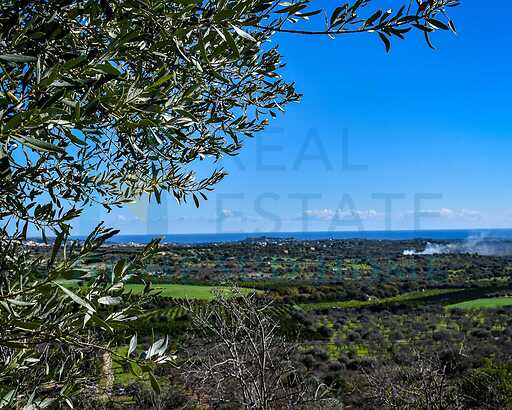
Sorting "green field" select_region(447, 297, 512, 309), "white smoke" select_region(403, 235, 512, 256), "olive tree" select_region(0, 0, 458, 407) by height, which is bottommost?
"green field" select_region(447, 297, 512, 309)

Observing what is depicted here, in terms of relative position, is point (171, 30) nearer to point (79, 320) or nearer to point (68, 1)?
point (68, 1)

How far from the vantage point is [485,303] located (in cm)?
4241

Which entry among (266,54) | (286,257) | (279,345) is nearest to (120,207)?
(266,54)

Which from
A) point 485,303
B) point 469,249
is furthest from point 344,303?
point 469,249

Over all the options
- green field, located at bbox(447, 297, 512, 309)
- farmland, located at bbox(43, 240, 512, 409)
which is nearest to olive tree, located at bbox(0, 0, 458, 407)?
farmland, located at bbox(43, 240, 512, 409)

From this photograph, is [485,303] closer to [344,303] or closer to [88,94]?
[344,303]

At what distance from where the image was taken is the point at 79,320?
167 cm

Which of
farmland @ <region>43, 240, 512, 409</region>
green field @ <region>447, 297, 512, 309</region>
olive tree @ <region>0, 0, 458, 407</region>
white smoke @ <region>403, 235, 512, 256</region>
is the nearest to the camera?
olive tree @ <region>0, 0, 458, 407</region>

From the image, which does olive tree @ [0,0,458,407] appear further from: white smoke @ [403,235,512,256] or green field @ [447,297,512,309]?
white smoke @ [403,235,512,256]

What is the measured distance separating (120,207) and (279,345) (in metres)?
5.41

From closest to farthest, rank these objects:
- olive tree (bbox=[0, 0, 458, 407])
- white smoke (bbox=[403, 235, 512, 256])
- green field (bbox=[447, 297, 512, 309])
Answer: olive tree (bbox=[0, 0, 458, 407]) < green field (bbox=[447, 297, 512, 309]) < white smoke (bbox=[403, 235, 512, 256])

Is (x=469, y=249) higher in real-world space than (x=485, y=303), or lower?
higher

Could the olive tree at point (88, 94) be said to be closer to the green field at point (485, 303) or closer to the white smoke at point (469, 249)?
the green field at point (485, 303)

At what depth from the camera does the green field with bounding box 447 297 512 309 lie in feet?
134
